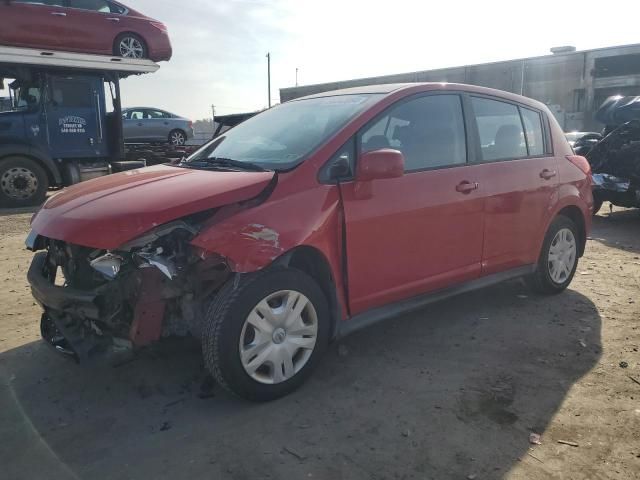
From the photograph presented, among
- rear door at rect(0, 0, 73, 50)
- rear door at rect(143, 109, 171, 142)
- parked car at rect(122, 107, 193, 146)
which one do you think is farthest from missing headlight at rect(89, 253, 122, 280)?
rear door at rect(143, 109, 171, 142)

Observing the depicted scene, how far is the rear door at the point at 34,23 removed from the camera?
9172 millimetres

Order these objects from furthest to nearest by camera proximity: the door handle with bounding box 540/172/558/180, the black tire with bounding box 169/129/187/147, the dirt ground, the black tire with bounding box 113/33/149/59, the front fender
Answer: the black tire with bounding box 169/129/187/147
the black tire with bounding box 113/33/149/59
the door handle with bounding box 540/172/558/180
the front fender
the dirt ground

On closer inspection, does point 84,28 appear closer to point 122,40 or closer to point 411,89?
point 122,40

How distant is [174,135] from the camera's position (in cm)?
1952

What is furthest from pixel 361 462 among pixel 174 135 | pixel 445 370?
pixel 174 135

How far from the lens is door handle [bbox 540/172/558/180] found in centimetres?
444

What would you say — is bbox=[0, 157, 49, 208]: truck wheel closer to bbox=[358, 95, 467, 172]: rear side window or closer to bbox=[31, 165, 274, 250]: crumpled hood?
bbox=[31, 165, 274, 250]: crumpled hood

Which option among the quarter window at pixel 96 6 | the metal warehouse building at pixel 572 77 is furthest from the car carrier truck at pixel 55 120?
the metal warehouse building at pixel 572 77

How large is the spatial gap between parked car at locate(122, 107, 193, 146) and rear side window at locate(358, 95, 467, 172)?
51.2 feet

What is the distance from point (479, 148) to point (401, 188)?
95 cm

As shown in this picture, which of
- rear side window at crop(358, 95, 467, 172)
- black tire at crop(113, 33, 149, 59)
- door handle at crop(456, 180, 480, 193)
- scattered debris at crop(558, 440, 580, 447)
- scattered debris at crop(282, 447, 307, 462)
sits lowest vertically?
scattered debris at crop(558, 440, 580, 447)

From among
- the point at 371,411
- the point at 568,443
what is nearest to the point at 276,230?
the point at 371,411

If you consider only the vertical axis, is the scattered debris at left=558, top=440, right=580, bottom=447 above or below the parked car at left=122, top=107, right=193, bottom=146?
below

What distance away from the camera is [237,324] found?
276 cm
